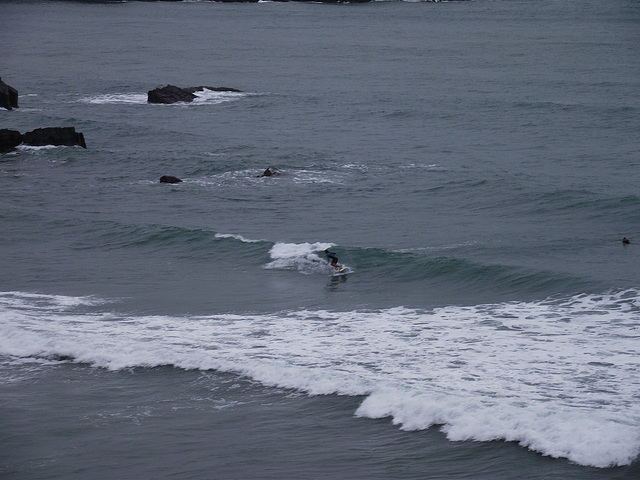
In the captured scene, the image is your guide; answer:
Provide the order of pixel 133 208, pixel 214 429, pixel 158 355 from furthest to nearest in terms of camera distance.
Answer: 1. pixel 133 208
2. pixel 158 355
3. pixel 214 429

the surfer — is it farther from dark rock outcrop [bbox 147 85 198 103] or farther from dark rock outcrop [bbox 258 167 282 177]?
dark rock outcrop [bbox 147 85 198 103]

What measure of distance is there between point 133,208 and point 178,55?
241ft

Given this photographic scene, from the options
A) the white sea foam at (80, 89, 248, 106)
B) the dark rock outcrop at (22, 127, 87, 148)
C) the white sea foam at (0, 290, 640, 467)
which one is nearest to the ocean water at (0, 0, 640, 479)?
the white sea foam at (0, 290, 640, 467)

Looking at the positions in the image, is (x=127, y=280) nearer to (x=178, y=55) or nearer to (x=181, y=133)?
(x=181, y=133)

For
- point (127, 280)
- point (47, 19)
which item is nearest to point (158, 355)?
point (127, 280)

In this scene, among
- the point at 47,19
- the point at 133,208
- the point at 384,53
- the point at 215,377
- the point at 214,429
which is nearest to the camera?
the point at 214,429

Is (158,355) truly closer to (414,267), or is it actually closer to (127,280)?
(127,280)

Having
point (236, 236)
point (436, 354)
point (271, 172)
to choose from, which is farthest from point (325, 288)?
point (271, 172)

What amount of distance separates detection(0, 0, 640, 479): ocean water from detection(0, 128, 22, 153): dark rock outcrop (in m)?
0.63

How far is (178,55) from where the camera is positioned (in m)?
109

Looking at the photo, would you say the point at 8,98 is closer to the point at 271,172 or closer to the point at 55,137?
the point at 55,137

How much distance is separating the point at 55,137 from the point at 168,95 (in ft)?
61.9

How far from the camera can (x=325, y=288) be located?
90.7 ft

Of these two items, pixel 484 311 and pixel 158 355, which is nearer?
pixel 158 355
